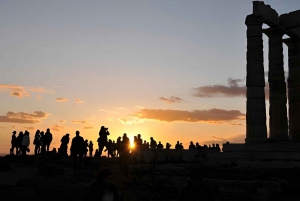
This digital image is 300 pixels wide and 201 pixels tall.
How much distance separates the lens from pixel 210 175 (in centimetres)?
1859

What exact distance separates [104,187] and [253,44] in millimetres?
23458

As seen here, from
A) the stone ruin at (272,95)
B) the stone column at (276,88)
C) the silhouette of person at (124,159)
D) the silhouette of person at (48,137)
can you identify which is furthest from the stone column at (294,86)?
the silhouette of person at (48,137)

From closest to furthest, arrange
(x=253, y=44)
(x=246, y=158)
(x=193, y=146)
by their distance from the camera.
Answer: (x=246, y=158)
(x=253, y=44)
(x=193, y=146)

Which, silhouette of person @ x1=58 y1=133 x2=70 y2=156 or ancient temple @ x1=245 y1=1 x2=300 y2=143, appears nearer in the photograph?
silhouette of person @ x1=58 y1=133 x2=70 y2=156

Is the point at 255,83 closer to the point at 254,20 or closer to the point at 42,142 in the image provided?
the point at 254,20

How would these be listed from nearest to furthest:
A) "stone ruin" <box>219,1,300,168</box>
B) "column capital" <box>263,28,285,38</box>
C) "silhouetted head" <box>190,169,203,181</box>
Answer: "silhouetted head" <box>190,169,203,181</box> → "stone ruin" <box>219,1,300,168</box> → "column capital" <box>263,28,285,38</box>

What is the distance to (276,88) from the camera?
3197cm

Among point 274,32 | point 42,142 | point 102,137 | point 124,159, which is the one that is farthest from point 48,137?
point 274,32

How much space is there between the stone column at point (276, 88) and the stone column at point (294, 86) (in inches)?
60.1

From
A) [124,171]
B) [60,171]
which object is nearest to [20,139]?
[60,171]

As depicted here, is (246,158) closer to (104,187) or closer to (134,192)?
(134,192)

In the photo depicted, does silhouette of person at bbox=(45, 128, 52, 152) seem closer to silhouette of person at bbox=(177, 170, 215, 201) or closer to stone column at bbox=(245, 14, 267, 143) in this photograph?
stone column at bbox=(245, 14, 267, 143)

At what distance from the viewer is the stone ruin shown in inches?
1031

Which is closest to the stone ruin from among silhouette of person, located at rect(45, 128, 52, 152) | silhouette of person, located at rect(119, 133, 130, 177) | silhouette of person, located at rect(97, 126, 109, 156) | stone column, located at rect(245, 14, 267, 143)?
stone column, located at rect(245, 14, 267, 143)
